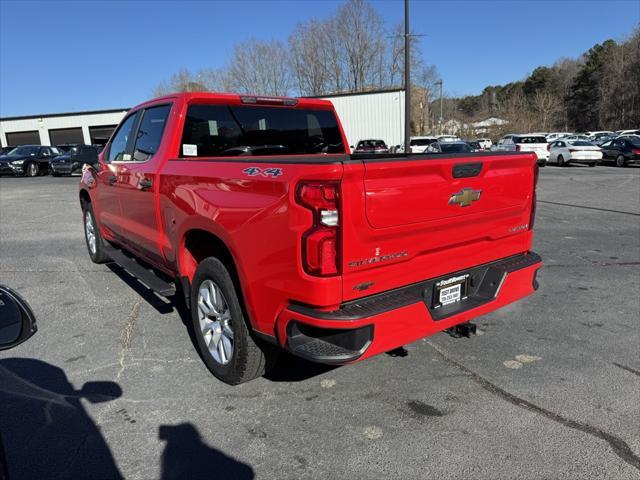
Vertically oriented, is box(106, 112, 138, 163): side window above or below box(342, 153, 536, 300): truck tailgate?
above

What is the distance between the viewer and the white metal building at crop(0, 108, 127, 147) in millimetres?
47562

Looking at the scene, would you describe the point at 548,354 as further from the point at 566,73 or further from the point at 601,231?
the point at 566,73

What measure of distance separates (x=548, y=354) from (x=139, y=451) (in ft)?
10.1

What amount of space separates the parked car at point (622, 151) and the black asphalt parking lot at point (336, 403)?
2348 centimetres

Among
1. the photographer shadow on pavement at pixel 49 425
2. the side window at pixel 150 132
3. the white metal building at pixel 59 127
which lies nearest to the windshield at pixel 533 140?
the side window at pixel 150 132

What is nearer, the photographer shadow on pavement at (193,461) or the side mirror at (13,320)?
the side mirror at (13,320)

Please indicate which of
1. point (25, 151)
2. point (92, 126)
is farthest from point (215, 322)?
point (92, 126)

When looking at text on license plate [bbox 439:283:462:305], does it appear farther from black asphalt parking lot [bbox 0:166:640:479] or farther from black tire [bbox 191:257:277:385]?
black tire [bbox 191:257:277:385]

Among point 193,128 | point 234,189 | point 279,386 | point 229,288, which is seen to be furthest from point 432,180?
point 193,128

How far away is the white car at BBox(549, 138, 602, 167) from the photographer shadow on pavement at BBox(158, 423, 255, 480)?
28.0 m

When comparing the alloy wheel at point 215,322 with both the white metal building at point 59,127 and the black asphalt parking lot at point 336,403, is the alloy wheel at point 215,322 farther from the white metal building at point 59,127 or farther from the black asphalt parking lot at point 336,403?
the white metal building at point 59,127

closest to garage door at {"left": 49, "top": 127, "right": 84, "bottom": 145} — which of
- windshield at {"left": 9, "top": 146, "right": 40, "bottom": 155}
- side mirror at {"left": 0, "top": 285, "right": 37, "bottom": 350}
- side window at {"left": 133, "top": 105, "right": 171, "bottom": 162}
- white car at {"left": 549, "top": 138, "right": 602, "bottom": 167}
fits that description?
windshield at {"left": 9, "top": 146, "right": 40, "bottom": 155}

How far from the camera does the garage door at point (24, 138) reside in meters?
49.7

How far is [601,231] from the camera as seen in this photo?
29.3 feet
